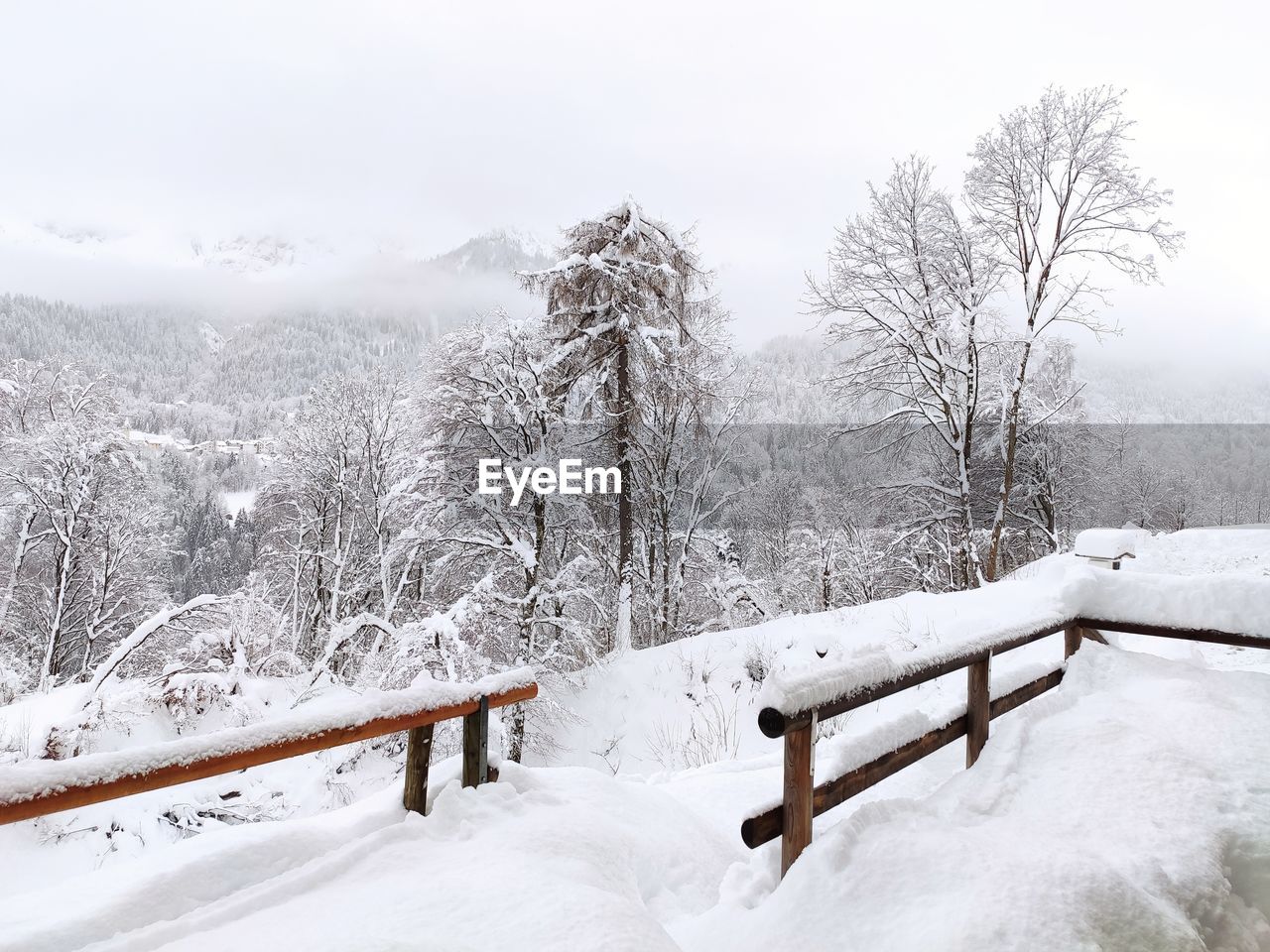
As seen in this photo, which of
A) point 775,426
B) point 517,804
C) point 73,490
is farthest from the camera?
point 775,426

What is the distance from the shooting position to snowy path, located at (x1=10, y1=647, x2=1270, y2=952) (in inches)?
87.1

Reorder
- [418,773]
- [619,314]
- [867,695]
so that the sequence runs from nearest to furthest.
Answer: [867,695] < [418,773] < [619,314]

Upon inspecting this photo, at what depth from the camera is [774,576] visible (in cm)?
3638

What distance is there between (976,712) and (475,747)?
2.75m

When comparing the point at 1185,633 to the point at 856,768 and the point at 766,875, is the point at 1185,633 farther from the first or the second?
the point at 766,875

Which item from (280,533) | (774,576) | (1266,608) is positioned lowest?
(774,576)

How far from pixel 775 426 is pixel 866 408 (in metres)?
20.6

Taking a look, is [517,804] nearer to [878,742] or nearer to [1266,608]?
[878,742]

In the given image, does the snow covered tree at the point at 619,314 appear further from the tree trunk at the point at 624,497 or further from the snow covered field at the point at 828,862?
the snow covered field at the point at 828,862

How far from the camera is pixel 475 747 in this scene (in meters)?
3.49

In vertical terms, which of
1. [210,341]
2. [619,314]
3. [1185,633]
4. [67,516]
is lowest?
[67,516]

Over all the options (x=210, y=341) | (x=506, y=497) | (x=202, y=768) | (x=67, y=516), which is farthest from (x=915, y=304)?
(x=210, y=341)

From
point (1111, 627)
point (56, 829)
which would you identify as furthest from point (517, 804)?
point (56, 829)

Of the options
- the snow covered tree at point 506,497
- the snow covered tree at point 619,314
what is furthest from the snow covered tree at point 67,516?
the snow covered tree at point 619,314
